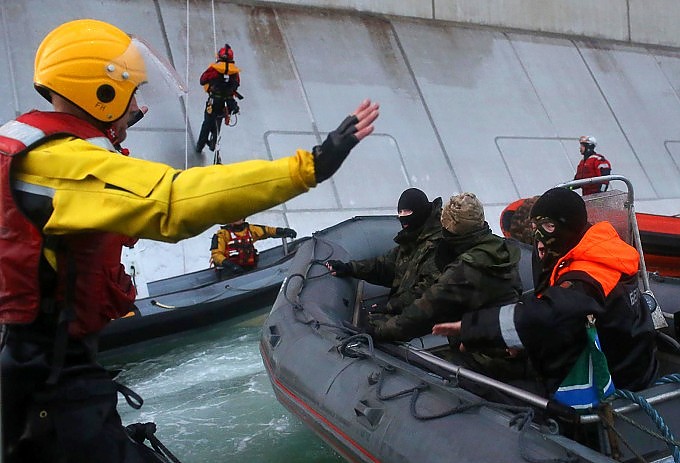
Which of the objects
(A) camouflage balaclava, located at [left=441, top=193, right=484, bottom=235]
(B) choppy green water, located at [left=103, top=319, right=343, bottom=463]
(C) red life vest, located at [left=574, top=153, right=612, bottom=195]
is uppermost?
(C) red life vest, located at [left=574, top=153, right=612, bottom=195]

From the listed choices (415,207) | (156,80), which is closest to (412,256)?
(415,207)

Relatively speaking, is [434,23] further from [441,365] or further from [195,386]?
[441,365]

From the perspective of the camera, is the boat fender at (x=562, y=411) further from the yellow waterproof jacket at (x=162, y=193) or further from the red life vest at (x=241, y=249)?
the red life vest at (x=241, y=249)

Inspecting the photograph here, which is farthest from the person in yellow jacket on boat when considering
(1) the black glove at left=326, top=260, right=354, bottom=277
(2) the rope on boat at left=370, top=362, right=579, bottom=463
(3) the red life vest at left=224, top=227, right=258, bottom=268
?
(2) the rope on boat at left=370, top=362, right=579, bottom=463

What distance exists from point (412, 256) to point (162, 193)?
7.16ft

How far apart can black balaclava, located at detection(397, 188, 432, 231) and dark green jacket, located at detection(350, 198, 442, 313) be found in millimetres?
27

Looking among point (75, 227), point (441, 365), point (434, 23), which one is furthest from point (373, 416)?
point (434, 23)

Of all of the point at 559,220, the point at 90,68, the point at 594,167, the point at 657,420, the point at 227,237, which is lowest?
the point at 657,420

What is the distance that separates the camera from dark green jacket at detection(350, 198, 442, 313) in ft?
9.45

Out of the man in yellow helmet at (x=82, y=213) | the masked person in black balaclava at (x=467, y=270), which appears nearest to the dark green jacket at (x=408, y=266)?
the masked person in black balaclava at (x=467, y=270)

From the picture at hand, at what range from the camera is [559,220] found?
5.87ft

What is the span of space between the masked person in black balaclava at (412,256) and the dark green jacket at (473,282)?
0.35 metres

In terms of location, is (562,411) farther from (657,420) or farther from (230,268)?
(230,268)

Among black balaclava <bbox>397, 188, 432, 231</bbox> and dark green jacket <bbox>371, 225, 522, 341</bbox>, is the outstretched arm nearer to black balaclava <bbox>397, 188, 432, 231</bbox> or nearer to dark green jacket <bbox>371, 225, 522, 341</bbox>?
dark green jacket <bbox>371, 225, 522, 341</bbox>
